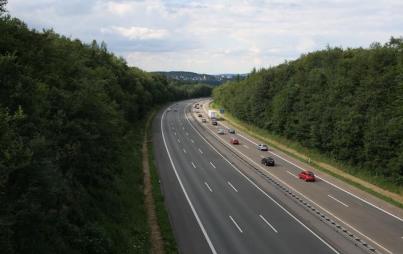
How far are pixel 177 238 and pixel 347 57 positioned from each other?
42.3 m

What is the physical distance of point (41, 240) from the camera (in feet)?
47.5

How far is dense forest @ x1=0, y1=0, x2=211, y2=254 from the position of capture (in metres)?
13.8

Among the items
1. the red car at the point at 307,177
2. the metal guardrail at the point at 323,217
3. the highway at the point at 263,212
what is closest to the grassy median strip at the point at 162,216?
the highway at the point at 263,212

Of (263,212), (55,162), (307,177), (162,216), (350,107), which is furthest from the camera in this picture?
(350,107)

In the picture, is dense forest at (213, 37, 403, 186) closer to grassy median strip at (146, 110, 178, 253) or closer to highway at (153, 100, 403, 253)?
highway at (153, 100, 403, 253)

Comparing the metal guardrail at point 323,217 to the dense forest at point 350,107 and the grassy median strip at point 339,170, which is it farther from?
the dense forest at point 350,107

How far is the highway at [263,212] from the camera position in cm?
2639

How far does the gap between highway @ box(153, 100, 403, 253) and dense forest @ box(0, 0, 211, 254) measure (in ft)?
12.5

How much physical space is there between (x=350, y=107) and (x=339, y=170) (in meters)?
7.26

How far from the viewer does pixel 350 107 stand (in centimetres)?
5209

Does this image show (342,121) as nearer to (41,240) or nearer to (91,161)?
(91,161)

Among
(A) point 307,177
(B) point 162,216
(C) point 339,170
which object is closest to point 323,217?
(B) point 162,216

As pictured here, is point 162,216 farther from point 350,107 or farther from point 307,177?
point 350,107

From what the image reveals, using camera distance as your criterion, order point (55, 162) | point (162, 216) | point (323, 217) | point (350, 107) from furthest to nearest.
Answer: point (350, 107)
point (323, 217)
point (162, 216)
point (55, 162)
